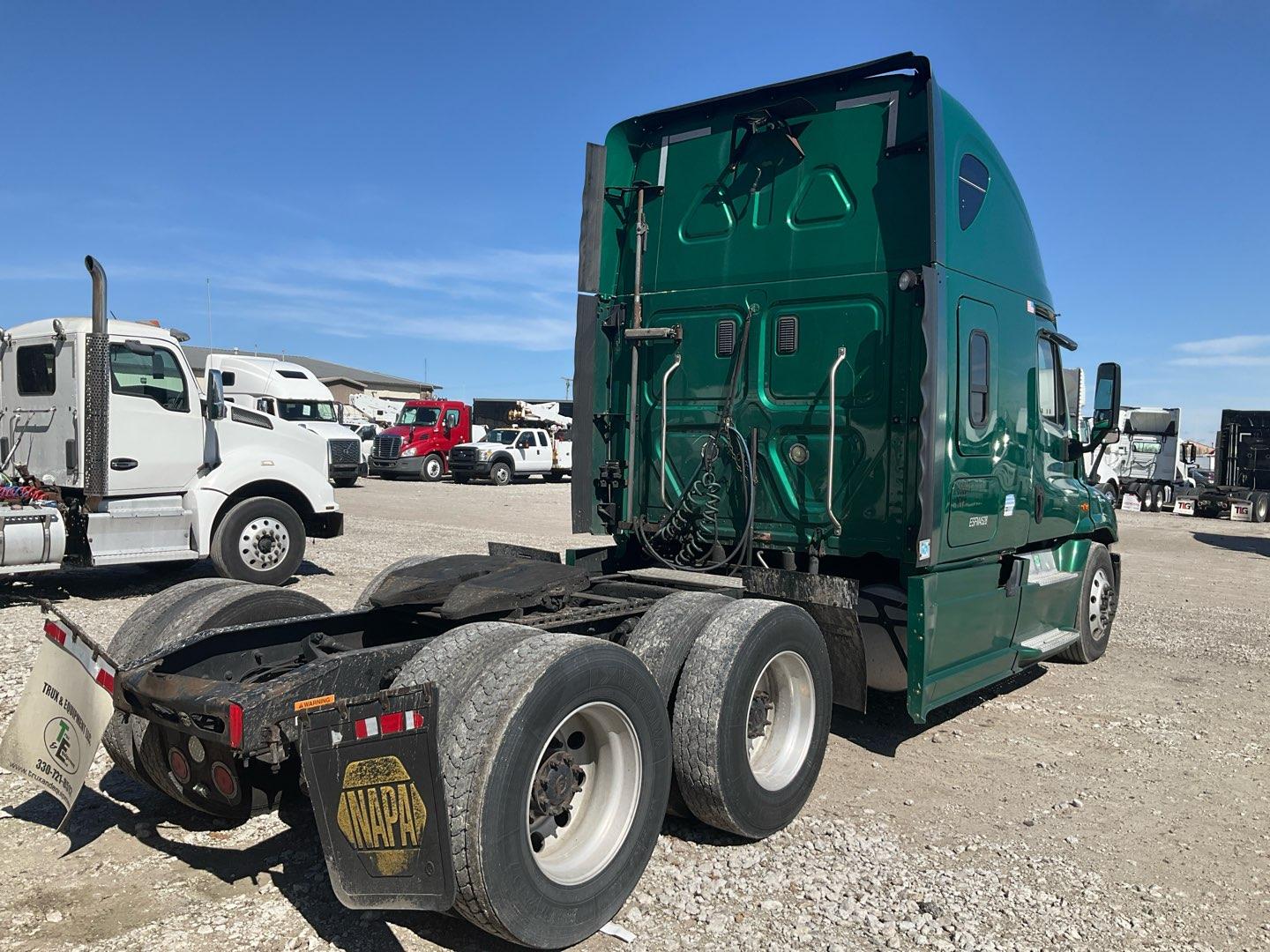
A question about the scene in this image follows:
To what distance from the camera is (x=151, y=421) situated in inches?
374

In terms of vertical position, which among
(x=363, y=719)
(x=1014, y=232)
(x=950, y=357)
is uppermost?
(x=1014, y=232)

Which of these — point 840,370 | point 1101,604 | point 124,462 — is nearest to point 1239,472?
point 1101,604

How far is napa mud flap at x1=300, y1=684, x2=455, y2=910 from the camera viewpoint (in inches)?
110

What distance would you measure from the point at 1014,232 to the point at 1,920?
6.32m

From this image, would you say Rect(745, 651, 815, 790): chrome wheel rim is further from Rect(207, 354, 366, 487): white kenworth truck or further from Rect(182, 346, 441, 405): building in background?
Rect(182, 346, 441, 405): building in background

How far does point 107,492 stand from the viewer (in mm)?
9188

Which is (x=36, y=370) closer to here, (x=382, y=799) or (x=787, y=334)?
(x=787, y=334)

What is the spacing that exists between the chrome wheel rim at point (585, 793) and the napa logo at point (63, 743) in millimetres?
1692

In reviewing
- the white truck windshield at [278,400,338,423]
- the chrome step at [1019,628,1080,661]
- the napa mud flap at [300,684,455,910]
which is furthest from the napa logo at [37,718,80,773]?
the white truck windshield at [278,400,338,423]

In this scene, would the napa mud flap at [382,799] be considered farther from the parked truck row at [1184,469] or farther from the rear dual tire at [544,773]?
the parked truck row at [1184,469]

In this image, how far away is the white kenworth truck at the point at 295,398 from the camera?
23172 millimetres

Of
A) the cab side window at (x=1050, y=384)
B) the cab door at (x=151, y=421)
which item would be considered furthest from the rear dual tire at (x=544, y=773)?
the cab door at (x=151, y=421)

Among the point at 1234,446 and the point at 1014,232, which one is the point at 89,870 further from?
the point at 1234,446

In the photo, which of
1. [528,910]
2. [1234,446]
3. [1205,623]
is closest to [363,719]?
[528,910]
